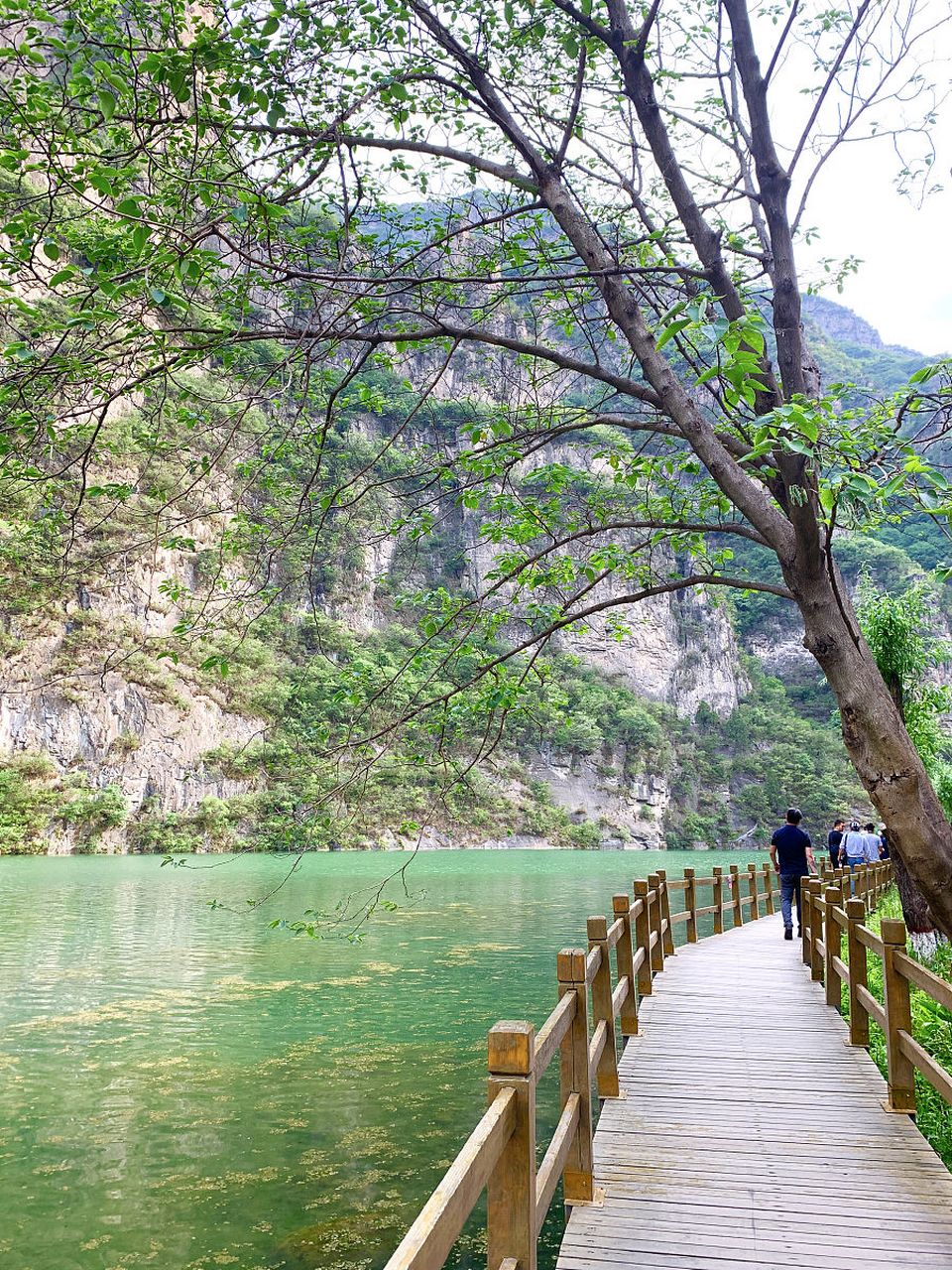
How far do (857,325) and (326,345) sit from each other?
118902 mm

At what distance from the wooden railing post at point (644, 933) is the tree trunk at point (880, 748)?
133 inches

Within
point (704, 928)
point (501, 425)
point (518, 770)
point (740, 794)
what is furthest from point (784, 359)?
point (740, 794)

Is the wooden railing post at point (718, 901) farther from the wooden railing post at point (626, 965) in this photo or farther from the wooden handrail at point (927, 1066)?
the wooden handrail at point (927, 1066)

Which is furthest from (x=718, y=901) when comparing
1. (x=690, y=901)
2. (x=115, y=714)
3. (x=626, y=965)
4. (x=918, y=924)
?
(x=115, y=714)

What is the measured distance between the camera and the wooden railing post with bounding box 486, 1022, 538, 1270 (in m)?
2.48

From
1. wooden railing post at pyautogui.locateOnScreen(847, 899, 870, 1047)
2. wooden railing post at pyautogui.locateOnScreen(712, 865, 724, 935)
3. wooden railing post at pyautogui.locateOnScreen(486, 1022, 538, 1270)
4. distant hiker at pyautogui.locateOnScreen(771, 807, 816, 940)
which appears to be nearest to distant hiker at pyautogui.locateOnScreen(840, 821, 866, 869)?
wooden railing post at pyautogui.locateOnScreen(712, 865, 724, 935)

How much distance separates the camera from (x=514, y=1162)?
8.11ft

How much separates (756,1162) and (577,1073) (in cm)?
119

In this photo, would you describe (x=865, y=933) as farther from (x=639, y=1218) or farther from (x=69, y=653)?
(x=69, y=653)

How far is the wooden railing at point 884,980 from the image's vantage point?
4243 mm

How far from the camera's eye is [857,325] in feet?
358

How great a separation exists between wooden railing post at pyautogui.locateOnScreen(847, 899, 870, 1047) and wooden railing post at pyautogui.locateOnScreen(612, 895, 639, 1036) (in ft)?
4.50

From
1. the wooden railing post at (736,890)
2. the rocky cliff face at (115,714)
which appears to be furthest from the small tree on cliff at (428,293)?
the rocky cliff face at (115,714)

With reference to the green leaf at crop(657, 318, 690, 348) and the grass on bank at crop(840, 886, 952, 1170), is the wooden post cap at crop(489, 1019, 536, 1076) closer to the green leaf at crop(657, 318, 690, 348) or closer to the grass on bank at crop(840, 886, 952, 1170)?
the green leaf at crop(657, 318, 690, 348)
